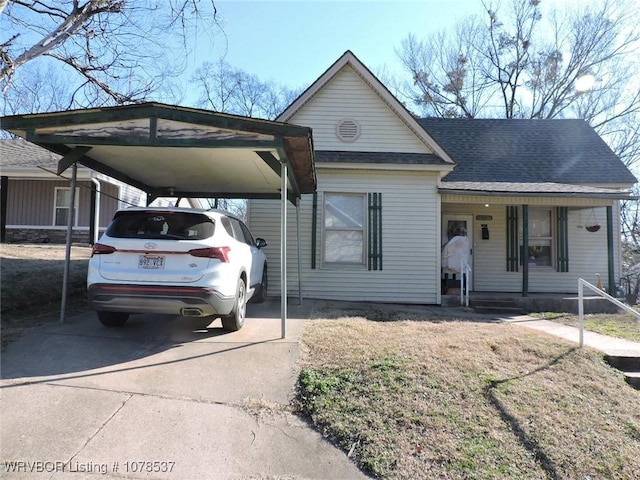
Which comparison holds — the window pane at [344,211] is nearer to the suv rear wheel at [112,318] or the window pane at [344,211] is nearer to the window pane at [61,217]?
the suv rear wheel at [112,318]

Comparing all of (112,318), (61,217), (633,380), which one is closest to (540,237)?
(633,380)

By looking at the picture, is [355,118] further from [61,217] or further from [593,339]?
[61,217]

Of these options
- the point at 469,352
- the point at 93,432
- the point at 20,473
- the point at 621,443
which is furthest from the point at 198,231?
the point at 621,443

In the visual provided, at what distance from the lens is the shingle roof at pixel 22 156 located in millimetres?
14875

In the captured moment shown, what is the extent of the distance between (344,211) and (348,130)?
2.15 meters

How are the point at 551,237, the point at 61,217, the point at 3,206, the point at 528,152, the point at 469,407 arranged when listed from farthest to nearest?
the point at 61,217 < the point at 3,206 < the point at 528,152 < the point at 551,237 < the point at 469,407

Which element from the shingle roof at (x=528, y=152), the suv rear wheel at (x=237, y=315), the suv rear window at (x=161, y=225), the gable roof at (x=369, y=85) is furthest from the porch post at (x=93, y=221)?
the shingle roof at (x=528, y=152)

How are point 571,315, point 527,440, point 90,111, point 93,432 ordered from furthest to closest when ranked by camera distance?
point 571,315 < point 90,111 < point 527,440 < point 93,432

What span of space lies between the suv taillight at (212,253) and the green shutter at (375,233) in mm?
5267

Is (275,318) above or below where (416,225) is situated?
below

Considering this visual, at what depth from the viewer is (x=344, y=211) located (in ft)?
31.8

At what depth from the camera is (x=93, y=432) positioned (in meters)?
2.93

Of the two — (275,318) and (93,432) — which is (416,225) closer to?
(275,318)

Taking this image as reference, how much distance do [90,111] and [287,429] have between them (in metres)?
4.48
